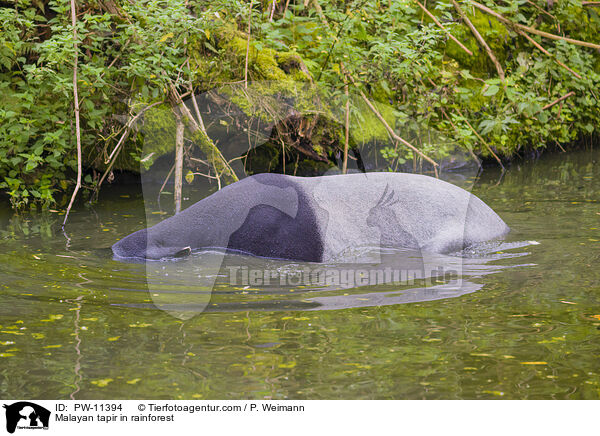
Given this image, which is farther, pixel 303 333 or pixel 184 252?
pixel 184 252

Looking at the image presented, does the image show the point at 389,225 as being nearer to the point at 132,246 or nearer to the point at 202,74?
the point at 132,246

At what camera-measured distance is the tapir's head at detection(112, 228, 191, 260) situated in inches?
182

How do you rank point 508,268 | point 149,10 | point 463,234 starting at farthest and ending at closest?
point 149,10
point 463,234
point 508,268

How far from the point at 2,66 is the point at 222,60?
7.00ft

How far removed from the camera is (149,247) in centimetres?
469

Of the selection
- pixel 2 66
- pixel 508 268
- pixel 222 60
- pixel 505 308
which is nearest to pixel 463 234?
pixel 508 268

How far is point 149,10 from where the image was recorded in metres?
5.88

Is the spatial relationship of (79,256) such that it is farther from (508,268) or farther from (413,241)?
(508,268)

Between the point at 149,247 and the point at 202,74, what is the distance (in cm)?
274

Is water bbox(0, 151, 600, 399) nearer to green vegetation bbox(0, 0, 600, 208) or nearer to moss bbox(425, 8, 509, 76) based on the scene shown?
green vegetation bbox(0, 0, 600, 208)

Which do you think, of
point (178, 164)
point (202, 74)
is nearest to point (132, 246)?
point (178, 164)
